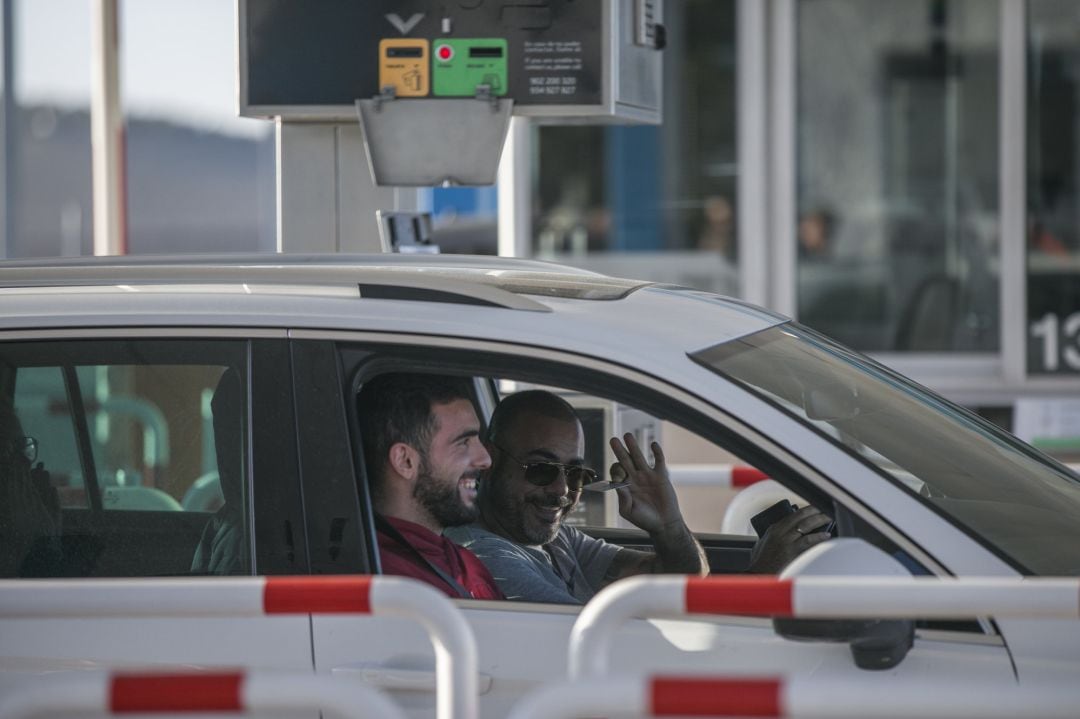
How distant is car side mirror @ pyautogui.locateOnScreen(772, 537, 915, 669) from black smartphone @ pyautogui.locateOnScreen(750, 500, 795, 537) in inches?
30.6

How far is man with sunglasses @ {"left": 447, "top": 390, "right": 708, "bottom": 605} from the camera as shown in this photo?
3.57 m

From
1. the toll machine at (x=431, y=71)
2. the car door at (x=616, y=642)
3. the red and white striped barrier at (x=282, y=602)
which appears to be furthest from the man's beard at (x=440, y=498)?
the toll machine at (x=431, y=71)

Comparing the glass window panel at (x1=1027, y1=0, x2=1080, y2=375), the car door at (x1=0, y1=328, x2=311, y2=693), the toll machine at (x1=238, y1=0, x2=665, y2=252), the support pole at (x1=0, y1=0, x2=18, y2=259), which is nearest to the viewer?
the car door at (x1=0, y1=328, x2=311, y2=693)

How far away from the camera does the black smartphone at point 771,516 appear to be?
363 centimetres

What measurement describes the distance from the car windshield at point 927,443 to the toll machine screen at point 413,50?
1.69 metres

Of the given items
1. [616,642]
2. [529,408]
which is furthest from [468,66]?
[616,642]

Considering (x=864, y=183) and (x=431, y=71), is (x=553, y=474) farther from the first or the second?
(x=864, y=183)

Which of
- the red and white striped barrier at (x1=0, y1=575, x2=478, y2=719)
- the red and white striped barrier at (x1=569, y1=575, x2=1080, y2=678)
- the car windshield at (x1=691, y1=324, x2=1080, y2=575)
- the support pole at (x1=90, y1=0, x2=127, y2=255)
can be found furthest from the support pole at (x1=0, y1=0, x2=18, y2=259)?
the red and white striped barrier at (x1=569, y1=575, x2=1080, y2=678)

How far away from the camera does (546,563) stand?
3.62 metres

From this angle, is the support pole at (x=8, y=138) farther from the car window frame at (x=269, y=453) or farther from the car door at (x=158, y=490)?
the car window frame at (x=269, y=453)

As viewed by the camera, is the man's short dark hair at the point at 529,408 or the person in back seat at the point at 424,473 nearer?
the person in back seat at the point at 424,473

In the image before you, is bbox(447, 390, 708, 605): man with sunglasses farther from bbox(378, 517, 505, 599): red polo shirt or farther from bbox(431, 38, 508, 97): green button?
bbox(431, 38, 508, 97): green button

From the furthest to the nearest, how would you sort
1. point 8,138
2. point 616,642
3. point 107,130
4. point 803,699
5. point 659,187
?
point 659,187
point 8,138
point 107,130
point 616,642
point 803,699

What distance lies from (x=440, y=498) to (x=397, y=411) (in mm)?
199
